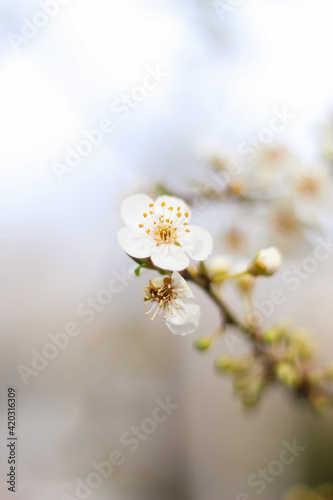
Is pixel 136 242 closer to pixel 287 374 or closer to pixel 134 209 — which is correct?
pixel 134 209

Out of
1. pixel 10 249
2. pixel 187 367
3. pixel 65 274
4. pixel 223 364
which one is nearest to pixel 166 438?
pixel 187 367

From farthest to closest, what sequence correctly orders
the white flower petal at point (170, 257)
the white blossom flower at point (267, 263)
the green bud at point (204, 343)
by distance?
1. the green bud at point (204, 343)
2. the white blossom flower at point (267, 263)
3. the white flower petal at point (170, 257)

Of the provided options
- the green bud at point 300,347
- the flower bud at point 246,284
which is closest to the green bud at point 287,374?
the green bud at point 300,347

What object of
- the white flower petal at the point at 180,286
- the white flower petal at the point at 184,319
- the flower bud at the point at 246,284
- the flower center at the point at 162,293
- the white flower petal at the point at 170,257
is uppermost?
the flower bud at the point at 246,284

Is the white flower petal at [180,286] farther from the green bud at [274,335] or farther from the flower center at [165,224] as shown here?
the green bud at [274,335]

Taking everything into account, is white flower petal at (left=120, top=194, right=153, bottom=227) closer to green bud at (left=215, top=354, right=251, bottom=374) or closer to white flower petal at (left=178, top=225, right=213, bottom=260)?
white flower petal at (left=178, top=225, right=213, bottom=260)

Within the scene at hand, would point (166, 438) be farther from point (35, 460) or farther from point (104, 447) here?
point (35, 460)
